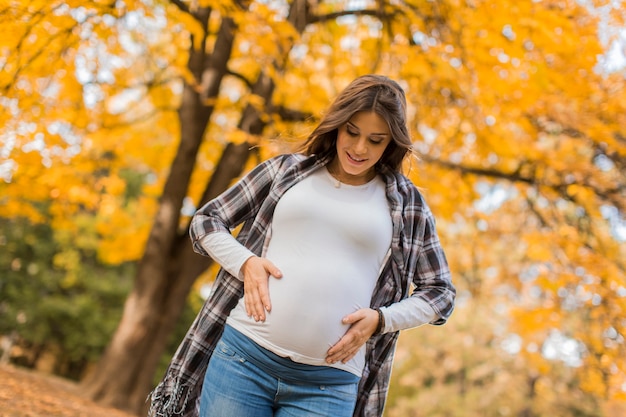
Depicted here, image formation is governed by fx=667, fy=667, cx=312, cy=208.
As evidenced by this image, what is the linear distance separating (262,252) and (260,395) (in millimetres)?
476

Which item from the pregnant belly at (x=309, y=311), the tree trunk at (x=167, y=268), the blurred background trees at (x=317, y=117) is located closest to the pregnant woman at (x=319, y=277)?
the pregnant belly at (x=309, y=311)

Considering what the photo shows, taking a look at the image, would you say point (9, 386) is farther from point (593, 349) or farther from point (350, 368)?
point (593, 349)

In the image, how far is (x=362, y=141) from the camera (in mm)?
2131

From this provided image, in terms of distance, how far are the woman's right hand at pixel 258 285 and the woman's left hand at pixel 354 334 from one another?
0.23m

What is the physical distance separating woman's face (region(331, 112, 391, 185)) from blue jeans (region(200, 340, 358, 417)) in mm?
695

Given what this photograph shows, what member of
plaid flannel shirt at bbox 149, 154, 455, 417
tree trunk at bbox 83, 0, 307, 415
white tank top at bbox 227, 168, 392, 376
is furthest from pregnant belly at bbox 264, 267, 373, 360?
tree trunk at bbox 83, 0, 307, 415

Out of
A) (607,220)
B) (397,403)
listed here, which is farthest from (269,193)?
(397,403)

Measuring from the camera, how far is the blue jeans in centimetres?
196

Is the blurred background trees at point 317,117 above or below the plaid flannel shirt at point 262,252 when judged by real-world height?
above

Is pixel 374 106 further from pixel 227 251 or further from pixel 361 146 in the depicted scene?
pixel 227 251

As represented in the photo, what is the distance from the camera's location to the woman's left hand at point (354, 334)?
1.96 metres

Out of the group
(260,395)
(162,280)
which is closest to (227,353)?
(260,395)

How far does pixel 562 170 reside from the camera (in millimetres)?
7504

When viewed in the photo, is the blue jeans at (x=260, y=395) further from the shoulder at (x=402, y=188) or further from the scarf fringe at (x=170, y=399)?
the shoulder at (x=402, y=188)
